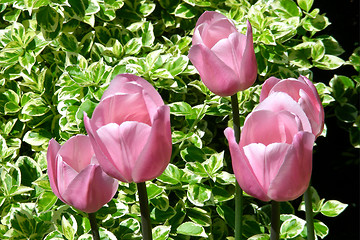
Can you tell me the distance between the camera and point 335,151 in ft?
5.72

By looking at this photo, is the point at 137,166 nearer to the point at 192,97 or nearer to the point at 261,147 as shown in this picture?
the point at 261,147

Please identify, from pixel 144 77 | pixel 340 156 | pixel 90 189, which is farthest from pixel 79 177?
pixel 340 156

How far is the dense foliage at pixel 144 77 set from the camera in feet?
3.52

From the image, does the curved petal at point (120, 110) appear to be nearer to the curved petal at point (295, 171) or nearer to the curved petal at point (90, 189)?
the curved petal at point (90, 189)

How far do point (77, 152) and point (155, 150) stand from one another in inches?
5.2

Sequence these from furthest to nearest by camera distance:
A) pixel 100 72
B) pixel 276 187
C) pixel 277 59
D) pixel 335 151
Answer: pixel 335 151, pixel 277 59, pixel 100 72, pixel 276 187

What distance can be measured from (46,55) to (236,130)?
2.10ft

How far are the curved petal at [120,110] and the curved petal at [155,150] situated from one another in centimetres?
5

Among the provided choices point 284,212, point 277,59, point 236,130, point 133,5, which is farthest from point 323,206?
point 133,5

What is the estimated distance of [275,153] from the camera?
1.93 ft

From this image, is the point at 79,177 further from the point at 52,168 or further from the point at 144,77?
the point at 144,77

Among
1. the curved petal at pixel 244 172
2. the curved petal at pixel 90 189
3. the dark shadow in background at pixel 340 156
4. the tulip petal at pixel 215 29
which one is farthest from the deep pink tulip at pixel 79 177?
the dark shadow in background at pixel 340 156

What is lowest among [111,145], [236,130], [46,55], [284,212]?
[284,212]

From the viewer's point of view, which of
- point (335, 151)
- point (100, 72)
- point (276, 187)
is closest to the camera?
point (276, 187)
